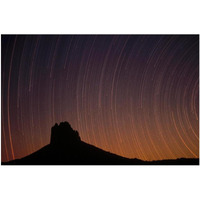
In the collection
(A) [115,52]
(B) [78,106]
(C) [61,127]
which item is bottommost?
(C) [61,127]

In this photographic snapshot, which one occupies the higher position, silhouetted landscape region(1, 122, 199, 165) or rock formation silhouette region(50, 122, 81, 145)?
rock formation silhouette region(50, 122, 81, 145)

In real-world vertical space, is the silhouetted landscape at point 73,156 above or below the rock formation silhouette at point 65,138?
below

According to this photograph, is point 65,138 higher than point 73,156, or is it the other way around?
point 65,138
